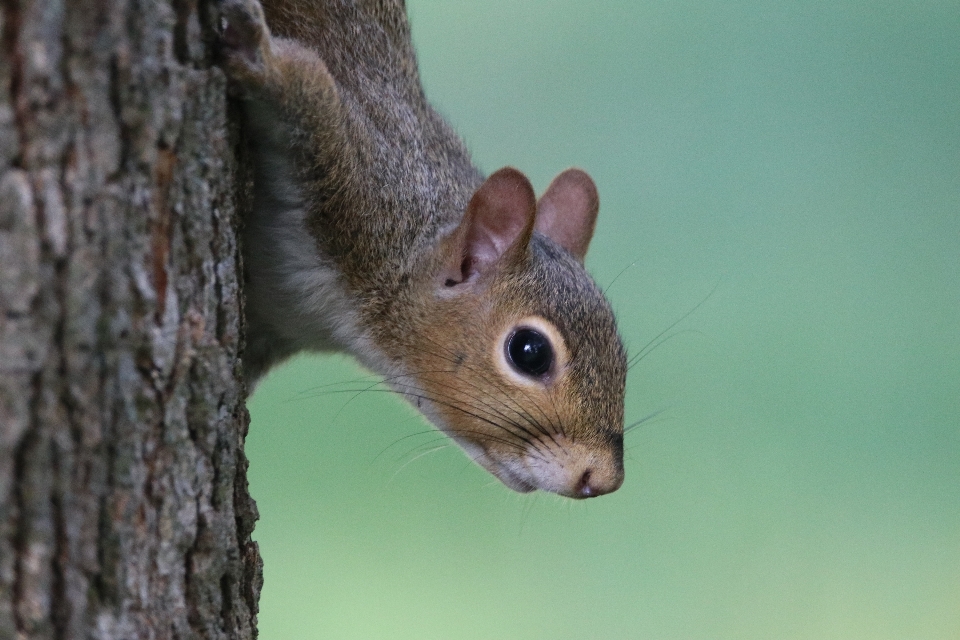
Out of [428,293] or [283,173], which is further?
[428,293]

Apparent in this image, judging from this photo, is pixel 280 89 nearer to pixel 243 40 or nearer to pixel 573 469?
pixel 243 40

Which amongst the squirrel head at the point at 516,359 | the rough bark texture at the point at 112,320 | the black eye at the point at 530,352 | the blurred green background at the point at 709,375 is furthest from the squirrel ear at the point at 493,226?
the blurred green background at the point at 709,375

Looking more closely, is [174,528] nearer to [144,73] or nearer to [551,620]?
[144,73]

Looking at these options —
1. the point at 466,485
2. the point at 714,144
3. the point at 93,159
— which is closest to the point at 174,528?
the point at 93,159

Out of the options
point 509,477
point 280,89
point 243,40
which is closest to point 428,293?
point 509,477

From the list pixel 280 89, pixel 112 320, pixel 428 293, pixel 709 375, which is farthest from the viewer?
pixel 709 375

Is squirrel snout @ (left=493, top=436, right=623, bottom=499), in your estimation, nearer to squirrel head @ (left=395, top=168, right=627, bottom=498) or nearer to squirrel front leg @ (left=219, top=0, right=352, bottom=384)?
squirrel head @ (left=395, top=168, right=627, bottom=498)
